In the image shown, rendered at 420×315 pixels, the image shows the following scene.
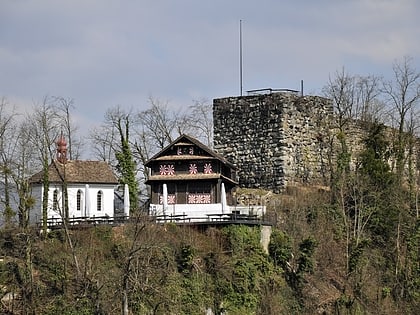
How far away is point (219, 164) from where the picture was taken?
4953 cm

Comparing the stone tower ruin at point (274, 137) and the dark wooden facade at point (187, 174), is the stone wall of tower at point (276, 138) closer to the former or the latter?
the stone tower ruin at point (274, 137)

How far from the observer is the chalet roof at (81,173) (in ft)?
152

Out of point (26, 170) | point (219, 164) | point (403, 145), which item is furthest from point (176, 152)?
point (403, 145)

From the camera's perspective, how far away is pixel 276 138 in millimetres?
53469

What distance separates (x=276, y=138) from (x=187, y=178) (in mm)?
6801

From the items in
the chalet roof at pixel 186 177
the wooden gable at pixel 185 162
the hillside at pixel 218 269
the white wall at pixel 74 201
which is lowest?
the hillside at pixel 218 269

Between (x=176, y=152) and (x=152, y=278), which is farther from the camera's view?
(x=176, y=152)

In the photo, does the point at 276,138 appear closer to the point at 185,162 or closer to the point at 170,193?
the point at 185,162

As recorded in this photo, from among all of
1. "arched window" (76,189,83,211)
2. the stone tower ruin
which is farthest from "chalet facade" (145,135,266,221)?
the stone tower ruin

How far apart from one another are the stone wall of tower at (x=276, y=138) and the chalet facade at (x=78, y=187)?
333 inches

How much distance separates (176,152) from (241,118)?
6.21 m

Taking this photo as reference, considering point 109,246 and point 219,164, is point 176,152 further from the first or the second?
point 109,246

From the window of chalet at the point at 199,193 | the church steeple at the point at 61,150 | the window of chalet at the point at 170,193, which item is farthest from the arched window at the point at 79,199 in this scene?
the window of chalet at the point at 199,193

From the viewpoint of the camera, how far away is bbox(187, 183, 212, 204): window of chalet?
4859 cm
